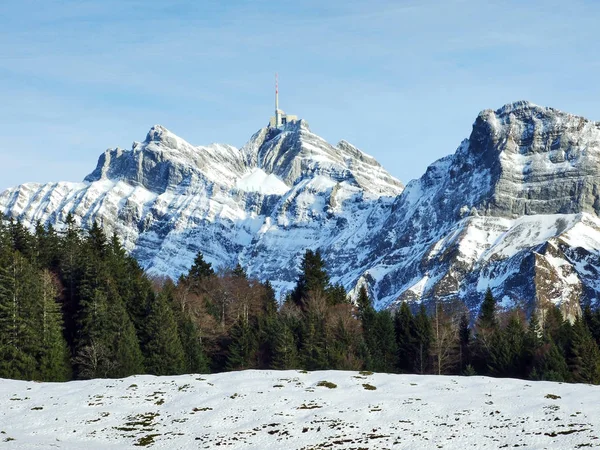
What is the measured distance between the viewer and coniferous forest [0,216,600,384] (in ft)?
300

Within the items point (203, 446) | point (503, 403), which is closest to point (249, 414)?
point (203, 446)

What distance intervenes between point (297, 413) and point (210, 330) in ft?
169

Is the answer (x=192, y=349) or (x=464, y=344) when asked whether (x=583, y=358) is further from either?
(x=192, y=349)

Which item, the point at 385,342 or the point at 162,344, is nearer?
the point at 162,344

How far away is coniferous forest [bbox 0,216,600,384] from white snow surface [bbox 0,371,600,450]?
18.3m


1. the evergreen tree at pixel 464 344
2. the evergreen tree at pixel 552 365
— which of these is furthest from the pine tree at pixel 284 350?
the evergreen tree at pixel 552 365

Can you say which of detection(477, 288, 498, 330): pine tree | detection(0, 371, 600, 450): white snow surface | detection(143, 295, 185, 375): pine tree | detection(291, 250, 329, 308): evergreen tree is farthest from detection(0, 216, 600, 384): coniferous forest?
detection(0, 371, 600, 450): white snow surface

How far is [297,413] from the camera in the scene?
61.2 metres

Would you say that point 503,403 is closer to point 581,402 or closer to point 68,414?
point 581,402

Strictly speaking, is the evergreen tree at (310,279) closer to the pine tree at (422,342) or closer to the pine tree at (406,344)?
the pine tree at (406,344)

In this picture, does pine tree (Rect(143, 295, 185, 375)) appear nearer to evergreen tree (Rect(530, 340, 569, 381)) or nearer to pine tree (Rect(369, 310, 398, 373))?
pine tree (Rect(369, 310, 398, 373))

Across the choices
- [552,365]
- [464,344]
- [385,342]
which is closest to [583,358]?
[552,365]

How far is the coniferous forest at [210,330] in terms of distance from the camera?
91.5 m

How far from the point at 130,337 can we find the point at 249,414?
35790 millimetres
